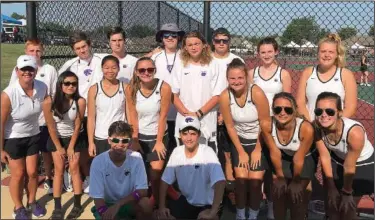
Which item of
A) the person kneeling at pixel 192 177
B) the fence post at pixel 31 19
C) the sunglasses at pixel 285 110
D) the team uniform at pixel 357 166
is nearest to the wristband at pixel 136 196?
the person kneeling at pixel 192 177

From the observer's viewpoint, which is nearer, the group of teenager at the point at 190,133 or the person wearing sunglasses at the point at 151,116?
the group of teenager at the point at 190,133

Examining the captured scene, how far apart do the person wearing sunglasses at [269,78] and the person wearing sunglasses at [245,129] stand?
0.30 m

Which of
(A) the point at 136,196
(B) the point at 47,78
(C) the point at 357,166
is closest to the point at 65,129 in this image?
(B) the point at 47,78

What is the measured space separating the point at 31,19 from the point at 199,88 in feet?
7.60

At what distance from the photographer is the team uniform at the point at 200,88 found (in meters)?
4.10

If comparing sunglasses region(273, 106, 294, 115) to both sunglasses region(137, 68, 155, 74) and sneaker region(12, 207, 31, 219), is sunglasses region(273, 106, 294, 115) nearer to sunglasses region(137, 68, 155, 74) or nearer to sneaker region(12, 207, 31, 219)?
sunglasses region(137, 68, 155, 74)

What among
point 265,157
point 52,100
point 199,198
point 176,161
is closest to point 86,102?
point 52,100

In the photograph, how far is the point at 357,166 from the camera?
3.43m

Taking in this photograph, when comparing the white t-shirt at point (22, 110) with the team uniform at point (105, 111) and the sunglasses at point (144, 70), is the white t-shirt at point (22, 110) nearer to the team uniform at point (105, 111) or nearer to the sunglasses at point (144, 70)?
the team uniform at point (105, 111)

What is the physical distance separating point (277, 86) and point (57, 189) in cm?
242

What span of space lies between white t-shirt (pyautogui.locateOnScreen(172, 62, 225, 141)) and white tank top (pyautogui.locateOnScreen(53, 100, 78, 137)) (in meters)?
1.02

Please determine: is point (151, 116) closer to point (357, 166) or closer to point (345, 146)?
point (345, 146)

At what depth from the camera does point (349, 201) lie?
343cm

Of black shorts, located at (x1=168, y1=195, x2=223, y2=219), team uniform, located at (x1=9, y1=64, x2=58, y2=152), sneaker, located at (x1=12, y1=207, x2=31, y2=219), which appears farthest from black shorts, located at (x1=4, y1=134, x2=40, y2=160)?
black shorts, located at (x1=168, y1=195, x2=223, y2=219)
